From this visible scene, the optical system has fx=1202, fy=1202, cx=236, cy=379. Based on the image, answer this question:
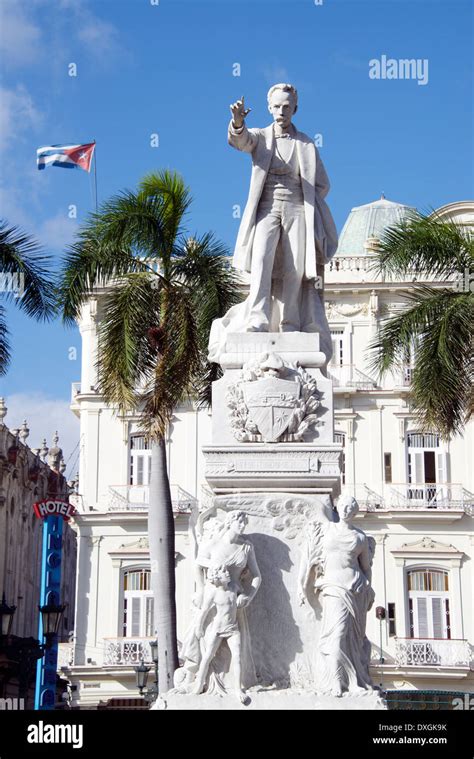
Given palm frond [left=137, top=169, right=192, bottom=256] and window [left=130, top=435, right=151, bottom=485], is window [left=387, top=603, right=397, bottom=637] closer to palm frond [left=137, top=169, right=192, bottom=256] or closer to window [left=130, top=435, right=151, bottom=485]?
window [left=130, top=435, right=151, bottom=485]

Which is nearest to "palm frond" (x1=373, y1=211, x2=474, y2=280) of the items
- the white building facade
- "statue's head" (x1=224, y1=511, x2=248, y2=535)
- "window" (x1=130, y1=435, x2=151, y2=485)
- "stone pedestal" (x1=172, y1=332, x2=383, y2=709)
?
"stone pedestal" (x1=172, y1=332, x2=383, y2=709)

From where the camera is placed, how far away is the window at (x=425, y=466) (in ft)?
131

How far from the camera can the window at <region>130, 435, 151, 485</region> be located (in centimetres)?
4062

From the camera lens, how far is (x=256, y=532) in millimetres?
9523

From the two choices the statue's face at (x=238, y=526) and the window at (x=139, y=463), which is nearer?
the statue's face at (x=238, y=526)

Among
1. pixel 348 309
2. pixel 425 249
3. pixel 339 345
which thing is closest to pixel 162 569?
pixel 425 249

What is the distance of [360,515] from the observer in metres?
39.2

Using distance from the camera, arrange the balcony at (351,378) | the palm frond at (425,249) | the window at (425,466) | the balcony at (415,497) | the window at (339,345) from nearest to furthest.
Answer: the palm frond at (425,249) < the balcony at (415,497) < the window at (425,466) < the balcony at (351,378) < the window at (339,345)

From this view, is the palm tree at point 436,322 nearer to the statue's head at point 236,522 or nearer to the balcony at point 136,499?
the statue's head at point 236,522

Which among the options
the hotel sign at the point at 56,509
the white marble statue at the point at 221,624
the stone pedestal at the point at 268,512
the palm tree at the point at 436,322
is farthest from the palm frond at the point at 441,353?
the hotel sign at the point at 56,509

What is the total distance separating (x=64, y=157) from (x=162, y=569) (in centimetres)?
1519

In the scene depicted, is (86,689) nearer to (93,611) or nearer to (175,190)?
(93,611)

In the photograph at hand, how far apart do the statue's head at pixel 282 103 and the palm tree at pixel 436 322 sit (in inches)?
362

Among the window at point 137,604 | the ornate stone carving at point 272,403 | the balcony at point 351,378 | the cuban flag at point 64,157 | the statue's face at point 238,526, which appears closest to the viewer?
the statue's face at point 238,526
